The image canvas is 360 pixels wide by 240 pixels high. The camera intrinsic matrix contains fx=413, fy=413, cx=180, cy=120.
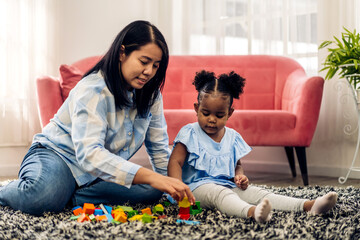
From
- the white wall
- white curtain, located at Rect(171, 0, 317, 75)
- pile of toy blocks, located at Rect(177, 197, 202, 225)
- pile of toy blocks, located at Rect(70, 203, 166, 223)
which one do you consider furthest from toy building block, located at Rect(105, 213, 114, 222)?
white curtain, located at Rect(171, 0, 317, 75)

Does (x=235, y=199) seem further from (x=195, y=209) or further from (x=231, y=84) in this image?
(x=231, y=84)

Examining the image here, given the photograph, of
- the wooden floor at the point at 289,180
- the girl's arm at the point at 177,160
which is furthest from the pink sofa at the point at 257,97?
the girl's arm at the point at 177,160

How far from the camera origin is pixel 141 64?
1.40m

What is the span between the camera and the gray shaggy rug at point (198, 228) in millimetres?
1091

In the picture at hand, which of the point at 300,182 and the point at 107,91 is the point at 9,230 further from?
the point at 300,182

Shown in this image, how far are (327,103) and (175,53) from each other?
1.30 metres

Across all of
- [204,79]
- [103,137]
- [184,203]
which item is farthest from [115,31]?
[184,203]

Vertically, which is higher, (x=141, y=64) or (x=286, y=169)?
(x=141, y=64)

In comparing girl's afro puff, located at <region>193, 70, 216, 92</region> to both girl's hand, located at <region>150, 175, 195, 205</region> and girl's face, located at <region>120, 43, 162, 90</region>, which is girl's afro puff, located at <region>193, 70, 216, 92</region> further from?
girl's hand, located at <region>150, 175, 195, 205</region>

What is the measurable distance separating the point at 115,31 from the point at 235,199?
8.22 ft

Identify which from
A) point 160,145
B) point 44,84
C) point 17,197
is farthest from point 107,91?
point 44,84

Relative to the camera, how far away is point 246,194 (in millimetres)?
1510

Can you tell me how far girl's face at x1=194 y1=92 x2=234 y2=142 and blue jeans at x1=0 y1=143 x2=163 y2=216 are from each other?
0.33m

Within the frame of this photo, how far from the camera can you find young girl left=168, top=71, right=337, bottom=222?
146 cm
